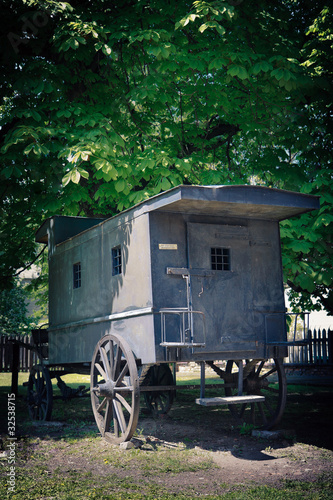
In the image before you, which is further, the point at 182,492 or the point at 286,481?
the point at 286,481

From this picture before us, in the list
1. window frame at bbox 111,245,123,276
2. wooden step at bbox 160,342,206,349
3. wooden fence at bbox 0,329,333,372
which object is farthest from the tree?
wooden fence at bbox 0,329,333,372

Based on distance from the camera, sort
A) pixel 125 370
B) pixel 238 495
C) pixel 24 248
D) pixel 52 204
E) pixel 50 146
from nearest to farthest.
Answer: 1. pixel 238 495
2. pixel 125 370
3. pixel 50 146
4. pixel 52 204
5. pixel 24 248

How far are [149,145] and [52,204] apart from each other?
2.78m

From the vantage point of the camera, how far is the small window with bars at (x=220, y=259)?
9211mm

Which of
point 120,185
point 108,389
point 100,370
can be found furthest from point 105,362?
point 120,185

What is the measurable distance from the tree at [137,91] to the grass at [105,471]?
174 inches

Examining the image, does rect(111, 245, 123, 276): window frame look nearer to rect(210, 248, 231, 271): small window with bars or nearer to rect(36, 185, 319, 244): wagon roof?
rect(36, 185, 319, 244): wagon roof

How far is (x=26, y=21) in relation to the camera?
35.8ft

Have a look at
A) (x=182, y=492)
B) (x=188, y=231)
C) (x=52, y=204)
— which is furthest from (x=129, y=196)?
(x=182, y=492)

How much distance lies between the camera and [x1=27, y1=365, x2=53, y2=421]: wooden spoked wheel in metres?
11.4

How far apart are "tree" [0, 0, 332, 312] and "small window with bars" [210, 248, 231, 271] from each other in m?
2.05

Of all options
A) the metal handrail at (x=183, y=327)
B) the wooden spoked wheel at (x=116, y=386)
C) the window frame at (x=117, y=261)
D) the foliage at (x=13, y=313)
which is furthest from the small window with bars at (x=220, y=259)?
the foliage at (x=13, y=313)

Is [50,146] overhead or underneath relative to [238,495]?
overhead

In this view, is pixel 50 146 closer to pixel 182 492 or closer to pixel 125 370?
pixel 125 370
